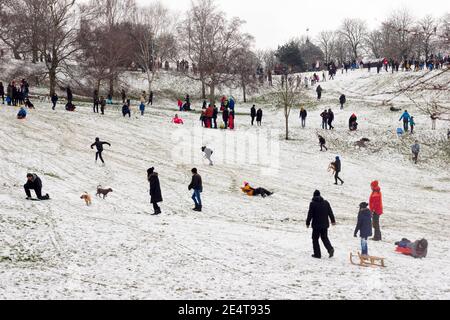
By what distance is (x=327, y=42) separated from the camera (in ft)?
404

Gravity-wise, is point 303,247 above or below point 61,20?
below

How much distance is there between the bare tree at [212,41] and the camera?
1912 inches

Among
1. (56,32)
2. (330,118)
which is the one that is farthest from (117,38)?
(330,118)

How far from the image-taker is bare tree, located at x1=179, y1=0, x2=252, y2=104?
48.6m

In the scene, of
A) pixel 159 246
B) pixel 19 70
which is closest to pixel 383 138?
pixel 159 246

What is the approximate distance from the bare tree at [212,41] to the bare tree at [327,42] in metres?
69.1

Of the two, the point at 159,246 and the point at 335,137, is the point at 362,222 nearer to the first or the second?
the point at 159,246

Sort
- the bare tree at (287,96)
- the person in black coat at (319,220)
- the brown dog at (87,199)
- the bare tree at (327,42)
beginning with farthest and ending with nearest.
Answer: the bare tree at (327,42) < the bare tree at (287,96) < the brown dog at (87,199) < the person in black coat at (319,220)

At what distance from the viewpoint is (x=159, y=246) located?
11.8 m

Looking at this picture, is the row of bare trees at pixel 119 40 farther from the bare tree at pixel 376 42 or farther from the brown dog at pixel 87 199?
the bare tree at pixel 376 42

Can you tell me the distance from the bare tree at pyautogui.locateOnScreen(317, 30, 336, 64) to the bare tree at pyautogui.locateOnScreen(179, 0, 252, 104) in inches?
2719

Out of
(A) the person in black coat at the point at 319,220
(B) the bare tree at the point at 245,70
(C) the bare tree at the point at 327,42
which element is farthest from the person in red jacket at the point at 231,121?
(C) the bare tree at the point at 327,42

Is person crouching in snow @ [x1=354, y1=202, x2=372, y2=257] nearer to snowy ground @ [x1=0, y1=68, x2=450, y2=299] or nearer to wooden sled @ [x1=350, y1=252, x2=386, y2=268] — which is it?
wooden sled @ [x1=350, y1=252, x2=386, y2=268]

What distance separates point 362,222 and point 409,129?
1009 inches
